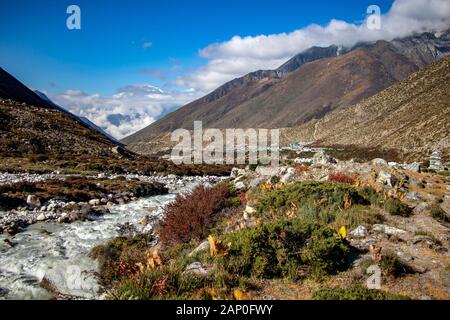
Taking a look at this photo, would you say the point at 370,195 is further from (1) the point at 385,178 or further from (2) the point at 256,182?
Result: (2) the point at 256,182

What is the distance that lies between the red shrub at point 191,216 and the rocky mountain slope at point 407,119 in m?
51.5

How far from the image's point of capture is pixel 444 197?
14.8 meters

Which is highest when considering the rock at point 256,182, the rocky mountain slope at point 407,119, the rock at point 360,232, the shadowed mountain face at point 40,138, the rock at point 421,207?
the rocky mountain slope at point 407,119

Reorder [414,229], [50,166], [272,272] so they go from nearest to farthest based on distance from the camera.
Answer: [272,272]
[414,229]
[50,166]

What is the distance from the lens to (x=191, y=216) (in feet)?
47.7

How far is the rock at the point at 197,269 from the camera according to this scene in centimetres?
843

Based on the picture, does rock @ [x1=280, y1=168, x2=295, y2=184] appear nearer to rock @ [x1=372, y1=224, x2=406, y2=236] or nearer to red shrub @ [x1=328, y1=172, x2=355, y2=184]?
red shrub @ [x1=328, y1=172, x2=355, y2=184]

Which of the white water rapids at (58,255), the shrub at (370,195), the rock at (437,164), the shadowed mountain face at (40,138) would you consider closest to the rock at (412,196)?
the shrub at (370,195)

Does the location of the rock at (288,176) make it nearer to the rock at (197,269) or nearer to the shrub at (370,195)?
the shrub at (370,195)

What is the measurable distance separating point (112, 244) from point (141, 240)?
3.66ft

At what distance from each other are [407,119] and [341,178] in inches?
3108
